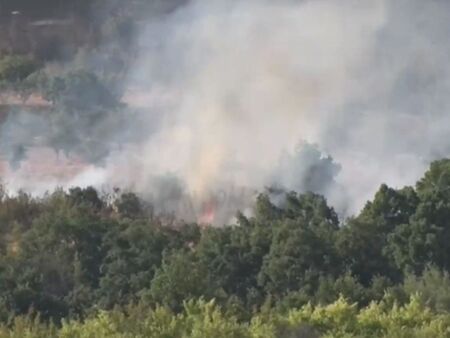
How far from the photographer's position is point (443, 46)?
34750 mm

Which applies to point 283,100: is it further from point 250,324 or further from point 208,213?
point 250,324

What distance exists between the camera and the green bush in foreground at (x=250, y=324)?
43.4ft

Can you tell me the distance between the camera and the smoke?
82.7ft

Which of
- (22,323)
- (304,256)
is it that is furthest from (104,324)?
(304,256)

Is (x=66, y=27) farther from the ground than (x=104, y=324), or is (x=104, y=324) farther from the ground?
(x=66, y=27)

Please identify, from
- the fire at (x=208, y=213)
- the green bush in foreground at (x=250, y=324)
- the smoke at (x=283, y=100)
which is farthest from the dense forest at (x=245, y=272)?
the smoke at (x=283, y=100)

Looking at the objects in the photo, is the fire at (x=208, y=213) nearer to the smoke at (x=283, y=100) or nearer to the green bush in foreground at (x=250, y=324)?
the smoke at (x=283, y=100)

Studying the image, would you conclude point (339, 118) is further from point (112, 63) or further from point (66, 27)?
point (66, 27)

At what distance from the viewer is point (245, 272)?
16.7 m

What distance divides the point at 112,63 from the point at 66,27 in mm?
3597

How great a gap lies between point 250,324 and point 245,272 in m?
2.90

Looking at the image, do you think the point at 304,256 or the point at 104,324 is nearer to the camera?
the point at 104,324

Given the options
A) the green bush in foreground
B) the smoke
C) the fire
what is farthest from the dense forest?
the smoke

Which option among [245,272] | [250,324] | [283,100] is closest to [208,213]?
[245,272]
